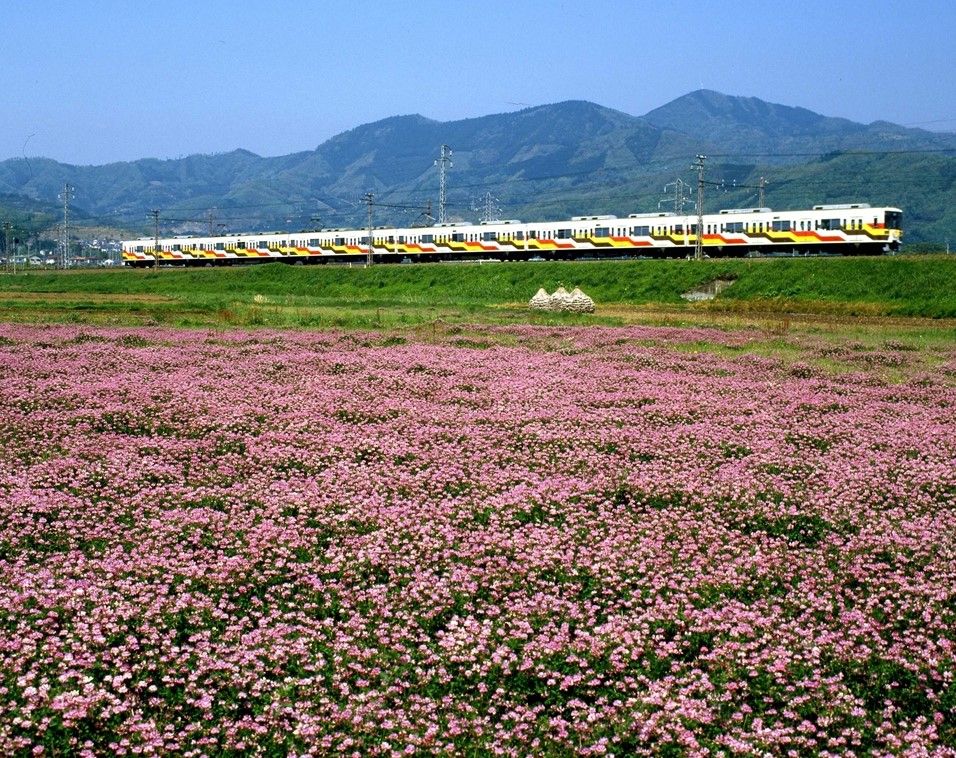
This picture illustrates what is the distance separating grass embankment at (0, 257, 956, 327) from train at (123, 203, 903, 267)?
1178 centimetres

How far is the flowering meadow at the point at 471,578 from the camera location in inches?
277

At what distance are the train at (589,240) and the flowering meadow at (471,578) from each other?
62.9 m

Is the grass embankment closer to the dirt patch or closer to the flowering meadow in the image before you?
the dirt patch

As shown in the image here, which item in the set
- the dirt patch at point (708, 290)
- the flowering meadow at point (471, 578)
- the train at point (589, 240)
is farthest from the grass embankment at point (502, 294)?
the flowering meadow at point (471, 578)

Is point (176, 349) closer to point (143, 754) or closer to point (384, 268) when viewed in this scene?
point (143, 754)

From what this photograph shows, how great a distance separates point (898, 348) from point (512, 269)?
4956 cm

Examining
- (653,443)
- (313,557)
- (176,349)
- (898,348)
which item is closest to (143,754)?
(313,557)

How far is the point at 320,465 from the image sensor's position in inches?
571

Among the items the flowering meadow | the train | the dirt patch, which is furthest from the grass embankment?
the flowering meadow

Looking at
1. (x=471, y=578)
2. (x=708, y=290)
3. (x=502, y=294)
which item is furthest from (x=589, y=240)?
(x=471, y=578)

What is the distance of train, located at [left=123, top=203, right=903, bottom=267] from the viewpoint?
77.4 meters

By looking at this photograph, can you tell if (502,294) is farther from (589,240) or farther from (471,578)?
(471,578)

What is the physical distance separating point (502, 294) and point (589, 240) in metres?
21.7

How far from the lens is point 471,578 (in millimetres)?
9859
